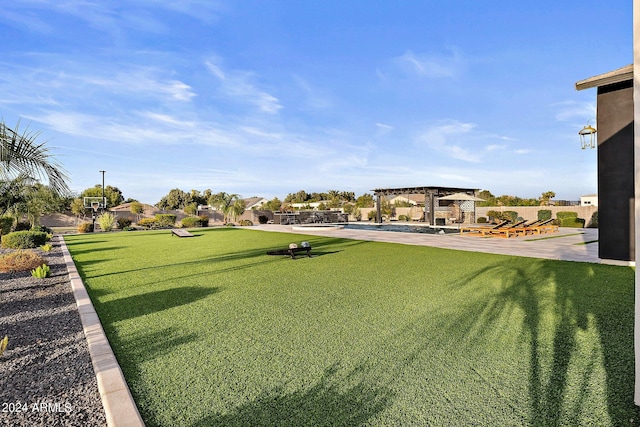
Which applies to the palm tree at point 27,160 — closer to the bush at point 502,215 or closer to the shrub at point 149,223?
the shrub at point 149,223

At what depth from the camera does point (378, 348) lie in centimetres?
311

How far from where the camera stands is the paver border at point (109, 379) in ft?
6.69

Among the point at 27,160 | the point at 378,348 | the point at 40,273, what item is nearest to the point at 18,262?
the point at 40,273

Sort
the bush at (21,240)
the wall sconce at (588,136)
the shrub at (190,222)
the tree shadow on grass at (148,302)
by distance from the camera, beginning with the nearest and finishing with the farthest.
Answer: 1. the tree shadow on grass at (148,302)
2. the wall sconce at (588,136)
3. the bush at (21,240)
4. the shrub at (190,222)

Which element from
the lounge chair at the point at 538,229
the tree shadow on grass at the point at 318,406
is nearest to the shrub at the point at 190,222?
the lounge chair at the point at 538,229

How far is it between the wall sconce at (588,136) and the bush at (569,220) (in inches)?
550

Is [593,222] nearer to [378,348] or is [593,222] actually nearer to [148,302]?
[378,348]

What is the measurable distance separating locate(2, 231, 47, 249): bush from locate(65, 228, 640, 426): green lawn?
8.75 metres

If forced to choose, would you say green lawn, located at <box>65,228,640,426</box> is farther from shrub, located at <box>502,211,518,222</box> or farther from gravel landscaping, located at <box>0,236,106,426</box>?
shrub, located at <box>502,211,518,222</box>

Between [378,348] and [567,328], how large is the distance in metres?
2.09

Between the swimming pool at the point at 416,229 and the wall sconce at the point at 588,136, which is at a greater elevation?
the wall sconce at the point at 588,136

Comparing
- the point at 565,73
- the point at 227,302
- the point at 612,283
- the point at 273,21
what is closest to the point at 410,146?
the point at 565,73

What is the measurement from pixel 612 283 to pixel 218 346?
622 cm

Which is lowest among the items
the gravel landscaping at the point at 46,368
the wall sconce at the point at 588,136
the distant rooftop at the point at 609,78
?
the gravel landscaping at the point at 46,368
